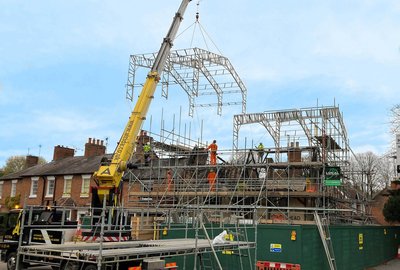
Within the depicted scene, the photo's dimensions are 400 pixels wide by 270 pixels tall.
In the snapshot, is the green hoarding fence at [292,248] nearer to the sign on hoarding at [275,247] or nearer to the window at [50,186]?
the sign on hoarding at [275,247]

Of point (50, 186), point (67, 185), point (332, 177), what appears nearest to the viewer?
point (332, 177)

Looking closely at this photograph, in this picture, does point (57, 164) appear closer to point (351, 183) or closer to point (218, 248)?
point (351, 183)

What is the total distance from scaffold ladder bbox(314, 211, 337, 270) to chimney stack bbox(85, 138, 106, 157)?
27820 millimetres

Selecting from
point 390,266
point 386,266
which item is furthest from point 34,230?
point 390,266

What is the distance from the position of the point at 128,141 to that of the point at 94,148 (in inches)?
821

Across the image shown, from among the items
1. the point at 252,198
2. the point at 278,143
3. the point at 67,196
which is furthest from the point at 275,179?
the point at 67,196

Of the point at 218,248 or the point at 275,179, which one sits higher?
the point at 275,179

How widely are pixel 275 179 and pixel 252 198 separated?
1544 millimetres

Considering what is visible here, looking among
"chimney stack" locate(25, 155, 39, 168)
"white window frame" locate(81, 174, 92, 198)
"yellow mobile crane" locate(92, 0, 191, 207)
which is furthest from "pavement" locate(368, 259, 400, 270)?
"chimney stack" locate(25, 155, 39, 168)

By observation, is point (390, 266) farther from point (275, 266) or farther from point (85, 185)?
point (85, 185)

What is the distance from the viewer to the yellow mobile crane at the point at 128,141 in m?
16.5

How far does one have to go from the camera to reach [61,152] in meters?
39.8

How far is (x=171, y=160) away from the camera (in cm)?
2730

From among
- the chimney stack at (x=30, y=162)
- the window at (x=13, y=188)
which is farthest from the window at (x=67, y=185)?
the chimney stack at (x=30, y=162)
